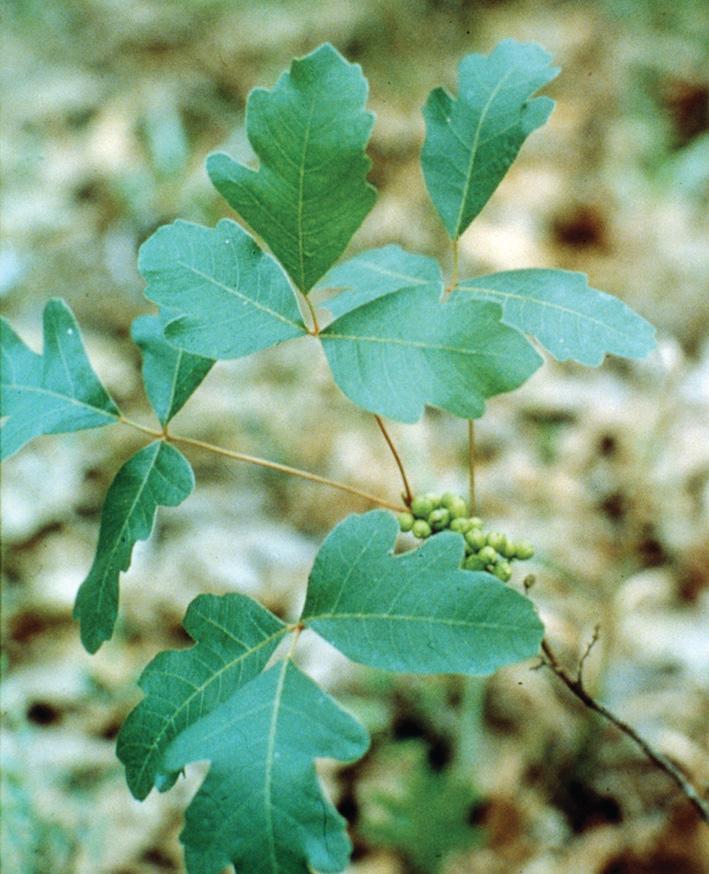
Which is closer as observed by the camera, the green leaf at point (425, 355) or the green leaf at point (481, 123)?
the green leaf at point (425, 355)

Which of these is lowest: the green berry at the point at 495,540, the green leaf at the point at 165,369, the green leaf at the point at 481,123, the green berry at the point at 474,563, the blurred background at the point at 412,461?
the blurred background at the point at 412,461

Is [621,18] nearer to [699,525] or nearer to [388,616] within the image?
[699,525]

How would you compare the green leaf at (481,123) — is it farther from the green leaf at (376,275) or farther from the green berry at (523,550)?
the green berry at (523,550)

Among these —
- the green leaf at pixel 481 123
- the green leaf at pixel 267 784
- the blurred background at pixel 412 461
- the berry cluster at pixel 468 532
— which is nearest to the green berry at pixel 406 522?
the berry cluster at pixel 468 532

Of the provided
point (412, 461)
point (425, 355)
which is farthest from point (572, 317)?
point (412, 461)

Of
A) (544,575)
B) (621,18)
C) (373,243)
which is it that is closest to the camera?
(544,575)

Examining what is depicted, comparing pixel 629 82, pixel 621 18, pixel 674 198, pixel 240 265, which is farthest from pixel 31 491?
pixel 621 18
